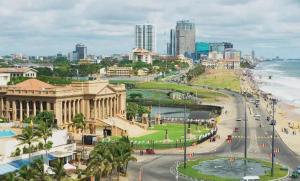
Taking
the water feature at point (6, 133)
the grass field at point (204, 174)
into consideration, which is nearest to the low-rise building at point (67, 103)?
the grass field at point (204, 174)

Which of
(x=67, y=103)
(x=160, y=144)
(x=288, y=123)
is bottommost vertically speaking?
(x=288, y=123)

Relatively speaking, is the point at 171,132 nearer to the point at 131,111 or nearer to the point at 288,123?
the point at 131,111

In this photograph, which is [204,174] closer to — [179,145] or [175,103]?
[179,145]

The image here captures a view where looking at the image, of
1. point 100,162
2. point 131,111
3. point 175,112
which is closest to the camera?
point 100,162

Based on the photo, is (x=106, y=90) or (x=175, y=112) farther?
(x=175, y=112)

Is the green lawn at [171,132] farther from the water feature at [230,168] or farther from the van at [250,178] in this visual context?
the van at [250,178]

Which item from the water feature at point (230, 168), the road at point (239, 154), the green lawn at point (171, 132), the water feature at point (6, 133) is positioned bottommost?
the road at point (239, 154)

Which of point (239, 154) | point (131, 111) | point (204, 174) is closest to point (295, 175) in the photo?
point (204, 174)
